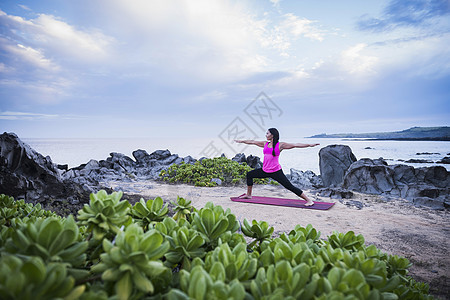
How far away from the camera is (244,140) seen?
815 centimetres

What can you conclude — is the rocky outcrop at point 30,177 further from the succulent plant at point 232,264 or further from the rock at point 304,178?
the rock at point 304,178

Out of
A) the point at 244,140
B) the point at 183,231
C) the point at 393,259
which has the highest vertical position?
the point at 244,140

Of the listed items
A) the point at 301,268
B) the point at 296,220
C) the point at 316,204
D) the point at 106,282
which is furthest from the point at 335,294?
the point at 316,204

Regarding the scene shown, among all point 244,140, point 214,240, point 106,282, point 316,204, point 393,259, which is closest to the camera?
point 106,282

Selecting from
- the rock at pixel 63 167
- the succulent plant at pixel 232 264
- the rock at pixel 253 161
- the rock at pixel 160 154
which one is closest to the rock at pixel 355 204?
the rock at pixel 253 161

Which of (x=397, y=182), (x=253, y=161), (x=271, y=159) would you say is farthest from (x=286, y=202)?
(x=253, y=161)

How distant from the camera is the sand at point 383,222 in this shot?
3551 mm

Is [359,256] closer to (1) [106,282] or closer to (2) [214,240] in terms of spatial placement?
(2) [214,240]

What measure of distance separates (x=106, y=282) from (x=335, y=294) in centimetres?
80

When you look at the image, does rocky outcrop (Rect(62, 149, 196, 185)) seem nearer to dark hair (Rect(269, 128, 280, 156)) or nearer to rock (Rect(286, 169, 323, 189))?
rock (Rect(286, 169, 323, 189))

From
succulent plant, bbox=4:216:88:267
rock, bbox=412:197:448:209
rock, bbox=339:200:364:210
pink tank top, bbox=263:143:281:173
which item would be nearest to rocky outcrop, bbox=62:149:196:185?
pink tank top, bbox=263:143:281:173

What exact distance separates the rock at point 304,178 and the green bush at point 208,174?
141 cm

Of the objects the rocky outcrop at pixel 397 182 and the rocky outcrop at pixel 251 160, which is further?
the rocky outcrop at pixel 251 160

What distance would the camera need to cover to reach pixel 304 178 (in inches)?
465
